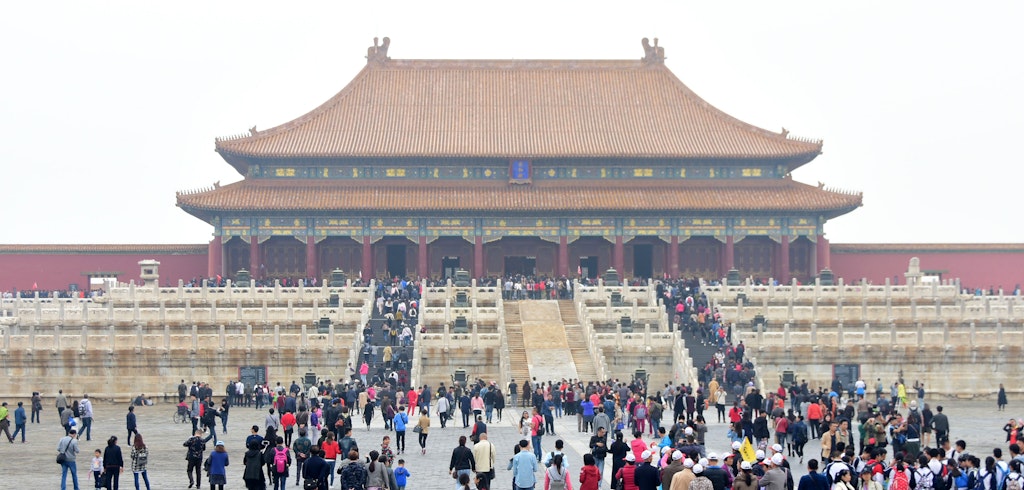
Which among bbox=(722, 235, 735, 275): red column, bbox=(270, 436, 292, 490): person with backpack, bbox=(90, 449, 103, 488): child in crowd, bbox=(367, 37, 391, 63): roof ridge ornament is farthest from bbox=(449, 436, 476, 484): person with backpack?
bbox=(367, 37, 391, 63): roof ridge ornament

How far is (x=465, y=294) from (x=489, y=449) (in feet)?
96.4

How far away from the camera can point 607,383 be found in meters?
39.1

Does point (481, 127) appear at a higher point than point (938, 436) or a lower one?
higher

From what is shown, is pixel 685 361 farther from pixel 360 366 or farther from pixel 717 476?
pixel 717 476

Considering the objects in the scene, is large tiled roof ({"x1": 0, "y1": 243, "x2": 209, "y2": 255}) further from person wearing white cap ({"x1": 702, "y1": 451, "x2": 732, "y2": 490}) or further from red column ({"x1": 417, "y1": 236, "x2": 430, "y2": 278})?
person wearing white cap ({"x1": 702, "y1": 451, "x2": 732, "y2": 490})

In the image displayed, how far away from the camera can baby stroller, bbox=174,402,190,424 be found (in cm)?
3727

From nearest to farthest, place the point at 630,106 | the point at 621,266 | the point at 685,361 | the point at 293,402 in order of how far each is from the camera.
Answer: the point at 293,402, the point at 685,361, the point at 621,266, the point at 630,106

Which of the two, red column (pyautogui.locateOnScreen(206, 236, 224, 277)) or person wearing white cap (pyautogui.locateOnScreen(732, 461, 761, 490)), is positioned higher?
red column (pyautogui.locateOnScreen(206, 236, 224, 277))

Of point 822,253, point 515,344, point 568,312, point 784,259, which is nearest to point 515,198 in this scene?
point 784,259

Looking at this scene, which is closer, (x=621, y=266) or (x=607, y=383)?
(x=607, y=383)

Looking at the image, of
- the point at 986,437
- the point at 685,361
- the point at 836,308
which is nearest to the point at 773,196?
the point at 836,308

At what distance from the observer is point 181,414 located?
1485 inches

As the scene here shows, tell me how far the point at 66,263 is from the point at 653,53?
30514 millimetres

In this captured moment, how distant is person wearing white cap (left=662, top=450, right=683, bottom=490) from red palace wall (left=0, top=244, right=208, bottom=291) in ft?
170
